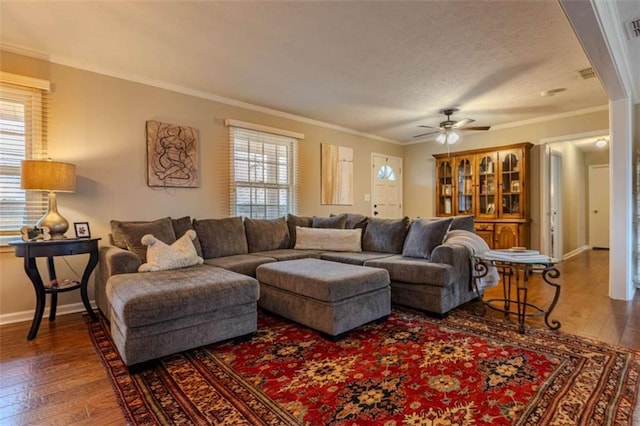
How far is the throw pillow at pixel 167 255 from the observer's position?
8.96ft

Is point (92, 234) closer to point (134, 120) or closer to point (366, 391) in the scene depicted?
point (134, 120)

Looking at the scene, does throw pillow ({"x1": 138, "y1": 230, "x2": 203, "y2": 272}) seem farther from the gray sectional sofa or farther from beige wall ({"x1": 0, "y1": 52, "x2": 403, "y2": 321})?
beige wall ({"x1": 0, "y1": 52, "x2": 403, "y2": 321})

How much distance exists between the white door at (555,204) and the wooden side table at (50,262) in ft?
21.2

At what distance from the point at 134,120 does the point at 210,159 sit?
94 centimetres

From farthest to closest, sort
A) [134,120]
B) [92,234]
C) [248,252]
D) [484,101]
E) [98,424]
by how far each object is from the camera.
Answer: [484,101], [248,252], [134,120], [92,234], [98,424]

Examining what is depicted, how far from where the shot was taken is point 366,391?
166 cm

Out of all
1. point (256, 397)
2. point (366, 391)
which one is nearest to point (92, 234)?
point (256, 397)

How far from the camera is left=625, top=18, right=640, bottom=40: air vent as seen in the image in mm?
2463

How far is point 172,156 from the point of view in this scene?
3.74m

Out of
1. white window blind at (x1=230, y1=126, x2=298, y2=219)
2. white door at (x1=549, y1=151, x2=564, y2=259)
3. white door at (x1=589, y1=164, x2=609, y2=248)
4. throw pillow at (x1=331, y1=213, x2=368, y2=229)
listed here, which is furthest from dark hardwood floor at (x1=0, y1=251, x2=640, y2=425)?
white door at (x1=589, y1=164, x2=609, y2=248)

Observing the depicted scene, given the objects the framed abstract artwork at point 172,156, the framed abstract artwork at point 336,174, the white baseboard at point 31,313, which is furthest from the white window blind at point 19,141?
the framed abstract artwork at point 336,174

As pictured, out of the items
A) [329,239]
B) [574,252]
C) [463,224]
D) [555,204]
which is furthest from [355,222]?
[574,252]

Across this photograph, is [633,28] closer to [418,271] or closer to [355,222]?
[418,271]

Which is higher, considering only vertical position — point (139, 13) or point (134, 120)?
point (139, 13)
